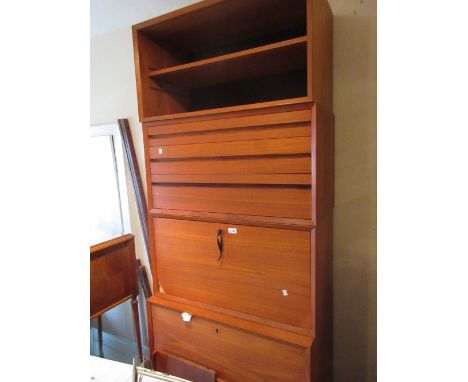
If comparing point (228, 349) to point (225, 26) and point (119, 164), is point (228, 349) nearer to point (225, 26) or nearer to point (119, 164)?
point (225, 26)

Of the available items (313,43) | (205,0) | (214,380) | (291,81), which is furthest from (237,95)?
(214,380)

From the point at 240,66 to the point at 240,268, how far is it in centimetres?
84

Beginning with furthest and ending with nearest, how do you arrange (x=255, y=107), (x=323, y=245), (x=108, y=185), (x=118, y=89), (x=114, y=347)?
(x=114, y=347)
(x=108, y=185)
(x=118, y=89)
(x=323, y=245)
(x=255, y=107)

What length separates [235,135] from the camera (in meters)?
1.06

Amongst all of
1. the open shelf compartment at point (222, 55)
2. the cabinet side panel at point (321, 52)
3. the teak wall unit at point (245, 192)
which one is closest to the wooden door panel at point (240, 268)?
the teak wall unit at point (245, 192)

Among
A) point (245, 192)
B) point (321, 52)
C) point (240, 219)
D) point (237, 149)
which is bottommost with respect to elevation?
point (240, 219)

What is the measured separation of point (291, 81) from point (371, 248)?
870 millimetres

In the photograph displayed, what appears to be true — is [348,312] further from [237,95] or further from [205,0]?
[205,0]

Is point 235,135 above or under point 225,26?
under

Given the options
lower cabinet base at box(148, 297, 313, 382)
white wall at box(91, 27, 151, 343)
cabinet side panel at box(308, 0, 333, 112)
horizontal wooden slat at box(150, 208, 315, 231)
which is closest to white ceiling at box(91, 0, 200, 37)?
white wall at box(91, 27, 151, 343)

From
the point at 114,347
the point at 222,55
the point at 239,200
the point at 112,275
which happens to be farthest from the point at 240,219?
the point at 114,347

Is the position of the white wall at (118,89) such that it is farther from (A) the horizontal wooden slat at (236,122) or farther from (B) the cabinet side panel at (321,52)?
(B) the cabinet side panel at (321,52)
